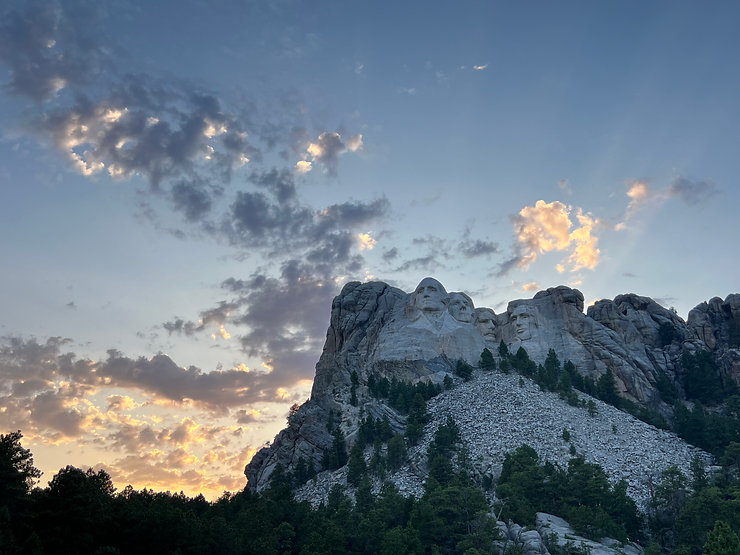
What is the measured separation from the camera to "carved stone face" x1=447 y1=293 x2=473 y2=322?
133 m

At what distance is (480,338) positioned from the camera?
12912cm

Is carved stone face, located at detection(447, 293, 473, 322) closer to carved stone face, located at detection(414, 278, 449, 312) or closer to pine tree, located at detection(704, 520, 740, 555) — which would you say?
carved stone face, located at detection(414, 278, 449, 312)

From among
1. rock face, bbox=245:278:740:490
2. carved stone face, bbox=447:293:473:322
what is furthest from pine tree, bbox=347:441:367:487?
carved stone face, bbox=447:293:473:322

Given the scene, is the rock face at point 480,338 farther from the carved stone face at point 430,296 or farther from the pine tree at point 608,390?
the pine tree at point 608,390

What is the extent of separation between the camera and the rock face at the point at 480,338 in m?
117

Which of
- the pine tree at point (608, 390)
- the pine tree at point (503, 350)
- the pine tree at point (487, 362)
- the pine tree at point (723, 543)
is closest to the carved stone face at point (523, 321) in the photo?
the pine tree at point (503, 350)

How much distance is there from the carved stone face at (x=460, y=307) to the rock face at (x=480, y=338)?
0.20m

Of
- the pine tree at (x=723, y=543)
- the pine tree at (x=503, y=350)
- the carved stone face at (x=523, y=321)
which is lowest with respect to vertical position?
the pine tree at (x=723, y=543)

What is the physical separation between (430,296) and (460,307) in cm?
704

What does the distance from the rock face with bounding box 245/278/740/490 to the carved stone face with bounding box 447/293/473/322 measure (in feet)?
0.65

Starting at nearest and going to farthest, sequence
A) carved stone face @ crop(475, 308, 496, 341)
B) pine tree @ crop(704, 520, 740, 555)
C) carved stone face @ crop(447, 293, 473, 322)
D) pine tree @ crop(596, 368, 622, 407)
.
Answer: pine tree @ crop(704, 520, 740, 555), pine tree @ crop(596, 368, 622, 407), carved stone face @ crop(447, 293, 473, 322), carved stone face @ crop(475, 308, 496, 341)

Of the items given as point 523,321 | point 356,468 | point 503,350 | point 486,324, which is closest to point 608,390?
point 503,350

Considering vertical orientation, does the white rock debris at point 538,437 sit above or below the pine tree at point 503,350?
below

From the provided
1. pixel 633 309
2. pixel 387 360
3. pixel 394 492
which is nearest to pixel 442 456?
pixel 394 492
